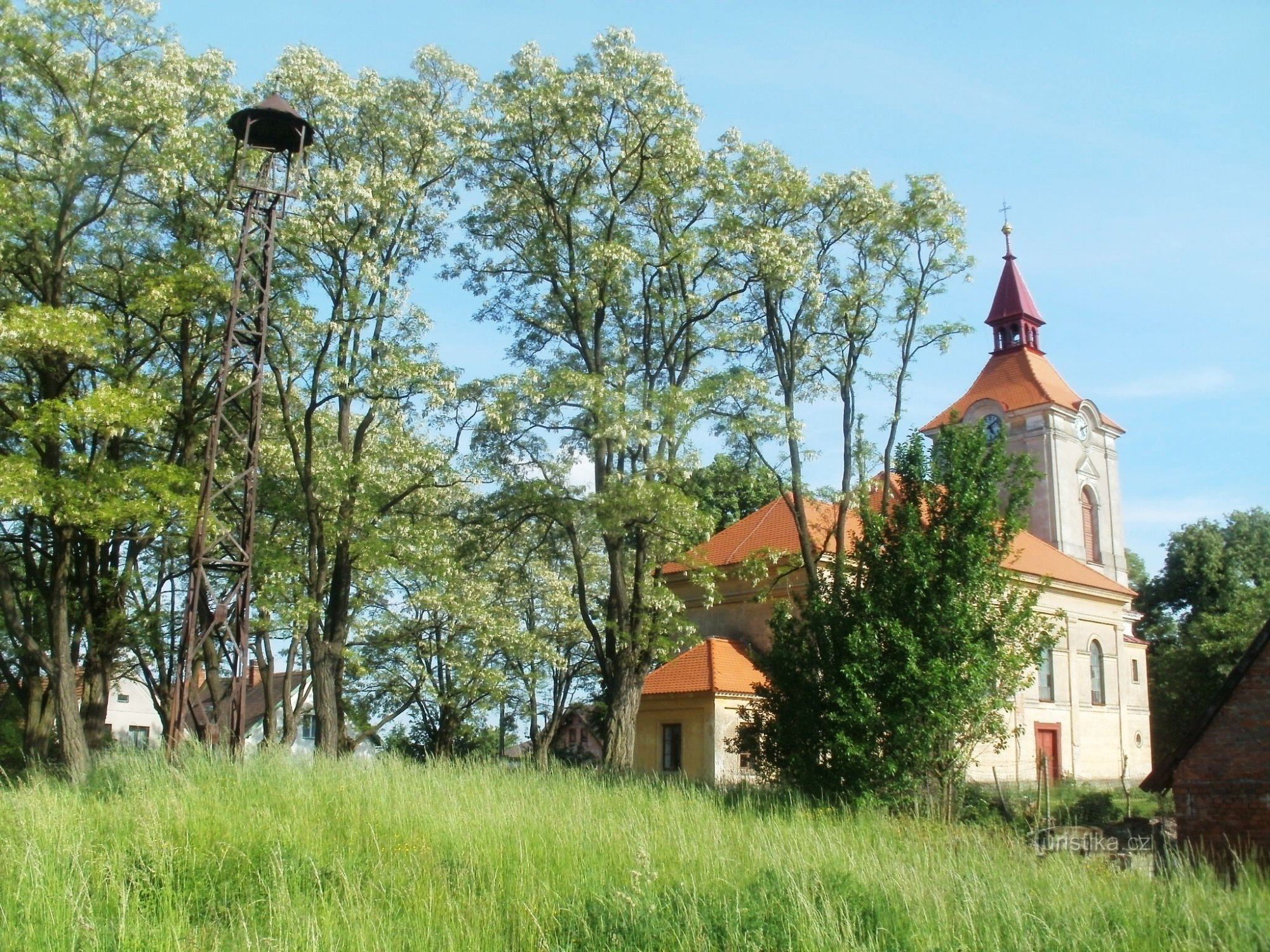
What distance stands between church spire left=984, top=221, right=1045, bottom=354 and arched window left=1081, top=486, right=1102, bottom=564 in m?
7.76

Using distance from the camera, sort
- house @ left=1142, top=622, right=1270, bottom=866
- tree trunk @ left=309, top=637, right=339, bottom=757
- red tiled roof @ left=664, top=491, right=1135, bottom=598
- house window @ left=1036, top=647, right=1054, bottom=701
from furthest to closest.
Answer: house window @ left=1036, top=647, right=1054, bottom=701 < red tiled roof @ left=664, top=491, right=1135, bottom=598 < tree trunk @ left=309, top=637, right=339, bottom=757 < house @ left=1142, top=622, right=1270, bottom=866

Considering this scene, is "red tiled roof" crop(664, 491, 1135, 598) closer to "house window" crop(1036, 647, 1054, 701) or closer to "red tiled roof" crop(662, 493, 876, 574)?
"red tiled roof" crop(662, 493, 876, 574)

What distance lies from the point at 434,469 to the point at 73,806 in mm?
10954

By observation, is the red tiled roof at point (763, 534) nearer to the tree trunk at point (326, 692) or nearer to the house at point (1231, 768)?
the tree trunk at point (326, 692)

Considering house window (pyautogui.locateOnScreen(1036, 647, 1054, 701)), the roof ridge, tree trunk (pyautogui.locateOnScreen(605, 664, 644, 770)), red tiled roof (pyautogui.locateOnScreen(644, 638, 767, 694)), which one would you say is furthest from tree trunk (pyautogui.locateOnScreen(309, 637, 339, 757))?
house window (pyautogui.locateOnScreen(1036, 647, 1054, 701))

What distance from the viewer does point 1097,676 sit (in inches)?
1704

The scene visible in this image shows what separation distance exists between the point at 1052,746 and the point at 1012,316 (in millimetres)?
21912

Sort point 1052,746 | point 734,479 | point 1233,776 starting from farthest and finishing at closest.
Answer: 1. point 1052,746
2. point 734,479
3. point 1233,776

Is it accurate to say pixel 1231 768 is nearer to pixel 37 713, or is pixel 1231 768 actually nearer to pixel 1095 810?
pixel 1095 810

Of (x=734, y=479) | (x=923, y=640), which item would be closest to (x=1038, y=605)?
(x=734, y=479)

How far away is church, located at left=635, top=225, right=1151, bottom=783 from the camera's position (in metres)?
29.9

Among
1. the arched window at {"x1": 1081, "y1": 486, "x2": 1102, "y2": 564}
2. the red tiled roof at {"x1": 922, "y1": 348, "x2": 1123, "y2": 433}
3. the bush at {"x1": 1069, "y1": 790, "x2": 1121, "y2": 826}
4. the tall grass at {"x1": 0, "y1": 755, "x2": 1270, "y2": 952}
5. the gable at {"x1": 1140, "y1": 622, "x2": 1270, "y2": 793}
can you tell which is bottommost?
the bush at {"x1": 1069, "y1": 790, "x2": 1121, "y2": 826}

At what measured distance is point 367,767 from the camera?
1455 centimetres

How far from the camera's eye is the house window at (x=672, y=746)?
3031cm
